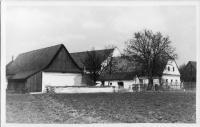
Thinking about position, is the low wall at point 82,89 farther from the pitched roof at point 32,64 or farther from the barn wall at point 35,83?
the pitched roof at point 32,64

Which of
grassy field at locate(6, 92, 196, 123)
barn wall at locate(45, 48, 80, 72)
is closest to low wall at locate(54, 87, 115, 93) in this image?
barn wall at locate(45, 48, 80, 72)

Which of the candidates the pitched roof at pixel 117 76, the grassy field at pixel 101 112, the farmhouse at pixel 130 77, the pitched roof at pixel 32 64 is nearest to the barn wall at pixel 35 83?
the pitched roof at pixel 32 64

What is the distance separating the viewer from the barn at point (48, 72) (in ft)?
54.7

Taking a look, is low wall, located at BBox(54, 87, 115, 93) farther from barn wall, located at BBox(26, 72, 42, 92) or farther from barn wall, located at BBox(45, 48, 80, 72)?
barn wall, located at BBox(45, 48, 80, 72)

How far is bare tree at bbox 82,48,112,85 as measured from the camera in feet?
77.3

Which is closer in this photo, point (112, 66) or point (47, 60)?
point (47, 60)

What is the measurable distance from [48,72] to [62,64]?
4.66ft

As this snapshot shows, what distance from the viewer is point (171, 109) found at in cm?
1102

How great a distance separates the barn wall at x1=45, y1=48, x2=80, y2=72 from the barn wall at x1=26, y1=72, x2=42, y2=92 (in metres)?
0.98

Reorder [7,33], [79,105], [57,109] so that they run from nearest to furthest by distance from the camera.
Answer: [7,33], [57,109], [79,105]

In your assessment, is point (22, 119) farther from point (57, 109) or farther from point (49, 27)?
point (49, 27)

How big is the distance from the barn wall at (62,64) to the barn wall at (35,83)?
0.98 meters

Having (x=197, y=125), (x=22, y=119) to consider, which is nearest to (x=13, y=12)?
(x=22, y=119)

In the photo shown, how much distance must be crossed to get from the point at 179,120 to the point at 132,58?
10322 mm
